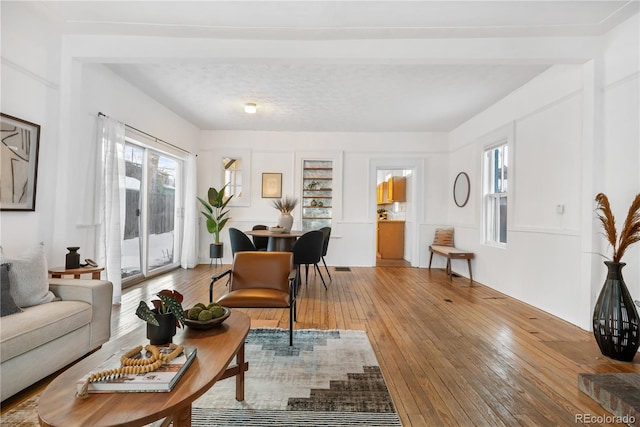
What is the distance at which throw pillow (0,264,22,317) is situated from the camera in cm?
185

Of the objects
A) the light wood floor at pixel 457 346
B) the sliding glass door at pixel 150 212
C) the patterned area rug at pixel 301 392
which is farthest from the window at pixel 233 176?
the patterned area rug at pixel 301 392

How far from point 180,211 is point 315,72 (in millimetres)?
3813

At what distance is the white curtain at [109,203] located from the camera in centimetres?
356

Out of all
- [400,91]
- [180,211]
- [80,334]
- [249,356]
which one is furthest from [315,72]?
[180,211]

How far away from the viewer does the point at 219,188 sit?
6.52m

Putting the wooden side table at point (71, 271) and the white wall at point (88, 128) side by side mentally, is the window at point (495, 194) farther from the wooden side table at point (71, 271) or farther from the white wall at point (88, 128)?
the white wall at point (88, 128)

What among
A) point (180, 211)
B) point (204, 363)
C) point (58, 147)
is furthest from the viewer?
point (180, 211)

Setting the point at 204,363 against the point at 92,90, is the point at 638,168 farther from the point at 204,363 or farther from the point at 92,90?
the point at 92,90

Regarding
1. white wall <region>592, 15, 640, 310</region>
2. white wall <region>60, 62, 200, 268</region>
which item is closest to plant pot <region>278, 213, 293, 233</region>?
white wall <region>60, 62, 200, 268</region>

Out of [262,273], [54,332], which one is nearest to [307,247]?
[262,273]

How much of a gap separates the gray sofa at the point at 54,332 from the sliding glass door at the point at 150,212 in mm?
2380

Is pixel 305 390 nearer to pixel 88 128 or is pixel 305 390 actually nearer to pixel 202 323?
pixel 202 323

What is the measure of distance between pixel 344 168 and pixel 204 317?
204 inches

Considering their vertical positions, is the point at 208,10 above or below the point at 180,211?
above
